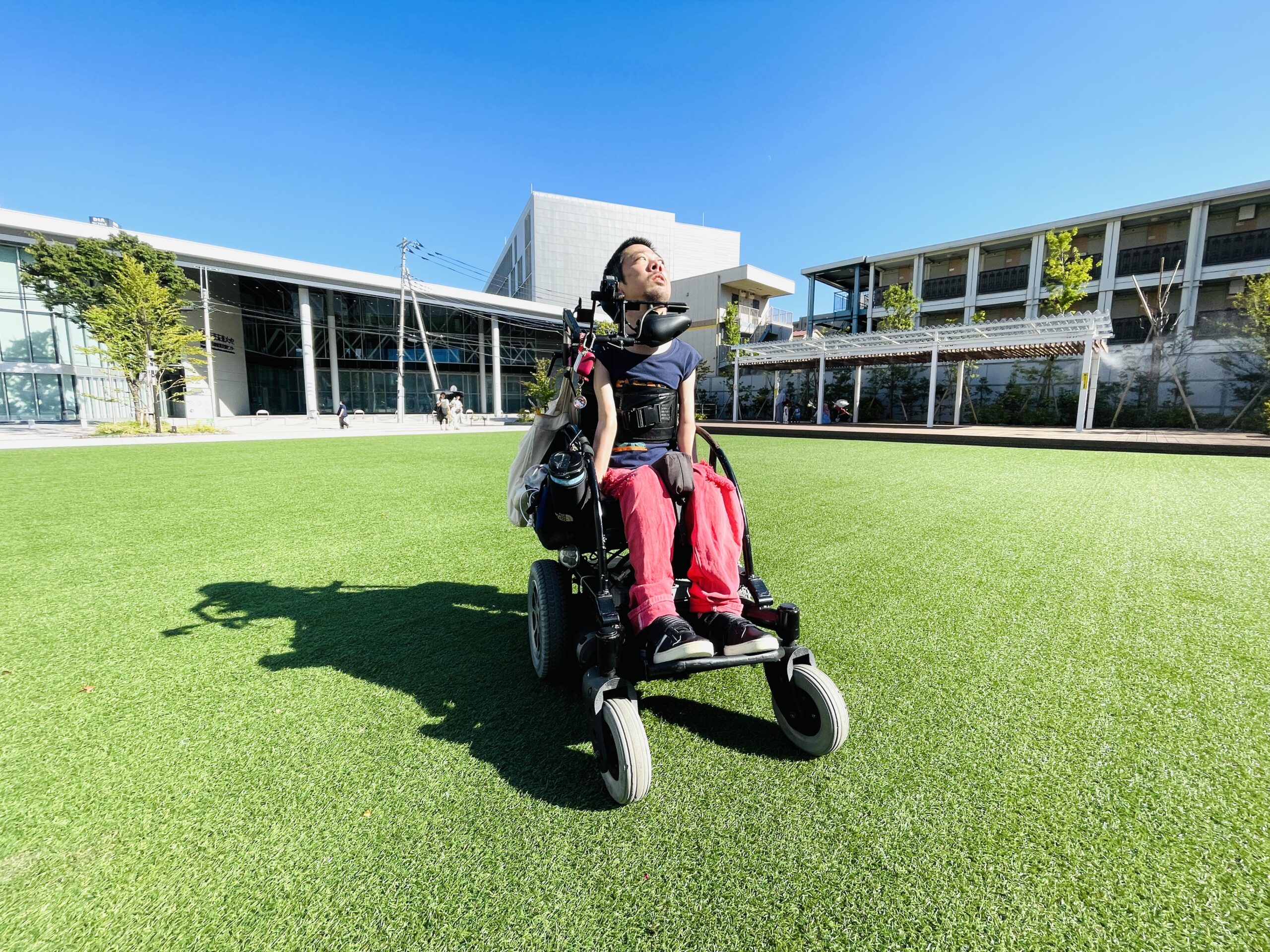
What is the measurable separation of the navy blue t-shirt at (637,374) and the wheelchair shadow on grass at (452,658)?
3.30 ft

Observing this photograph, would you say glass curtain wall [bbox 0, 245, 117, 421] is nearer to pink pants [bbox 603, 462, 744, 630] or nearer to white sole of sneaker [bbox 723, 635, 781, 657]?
pink pants [bbox 603, 462, 744, 630]

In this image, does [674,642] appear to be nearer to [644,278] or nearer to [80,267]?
[644,278]

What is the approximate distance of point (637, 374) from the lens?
2156mm

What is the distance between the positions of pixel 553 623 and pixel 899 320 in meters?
29.0

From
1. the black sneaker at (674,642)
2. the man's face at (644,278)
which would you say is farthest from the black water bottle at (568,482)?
the man's face at (644,278)

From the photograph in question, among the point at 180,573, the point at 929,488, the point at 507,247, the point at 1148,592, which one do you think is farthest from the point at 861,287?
the point at 507,247

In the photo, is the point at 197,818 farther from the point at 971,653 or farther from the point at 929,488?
the point at 929,488

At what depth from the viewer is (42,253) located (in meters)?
20.4

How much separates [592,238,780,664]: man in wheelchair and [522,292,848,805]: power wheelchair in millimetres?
55

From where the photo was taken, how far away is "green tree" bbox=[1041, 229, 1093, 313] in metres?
19.8

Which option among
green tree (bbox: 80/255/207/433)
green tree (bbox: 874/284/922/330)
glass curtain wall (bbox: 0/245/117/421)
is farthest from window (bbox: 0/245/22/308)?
→ green tree (bbox: 874/284/922/330)

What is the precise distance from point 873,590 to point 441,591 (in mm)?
2690

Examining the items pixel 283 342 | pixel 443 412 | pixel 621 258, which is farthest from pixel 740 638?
pixel 283 342

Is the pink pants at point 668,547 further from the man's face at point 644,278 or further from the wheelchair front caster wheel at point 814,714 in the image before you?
the man's face at point 644,278
